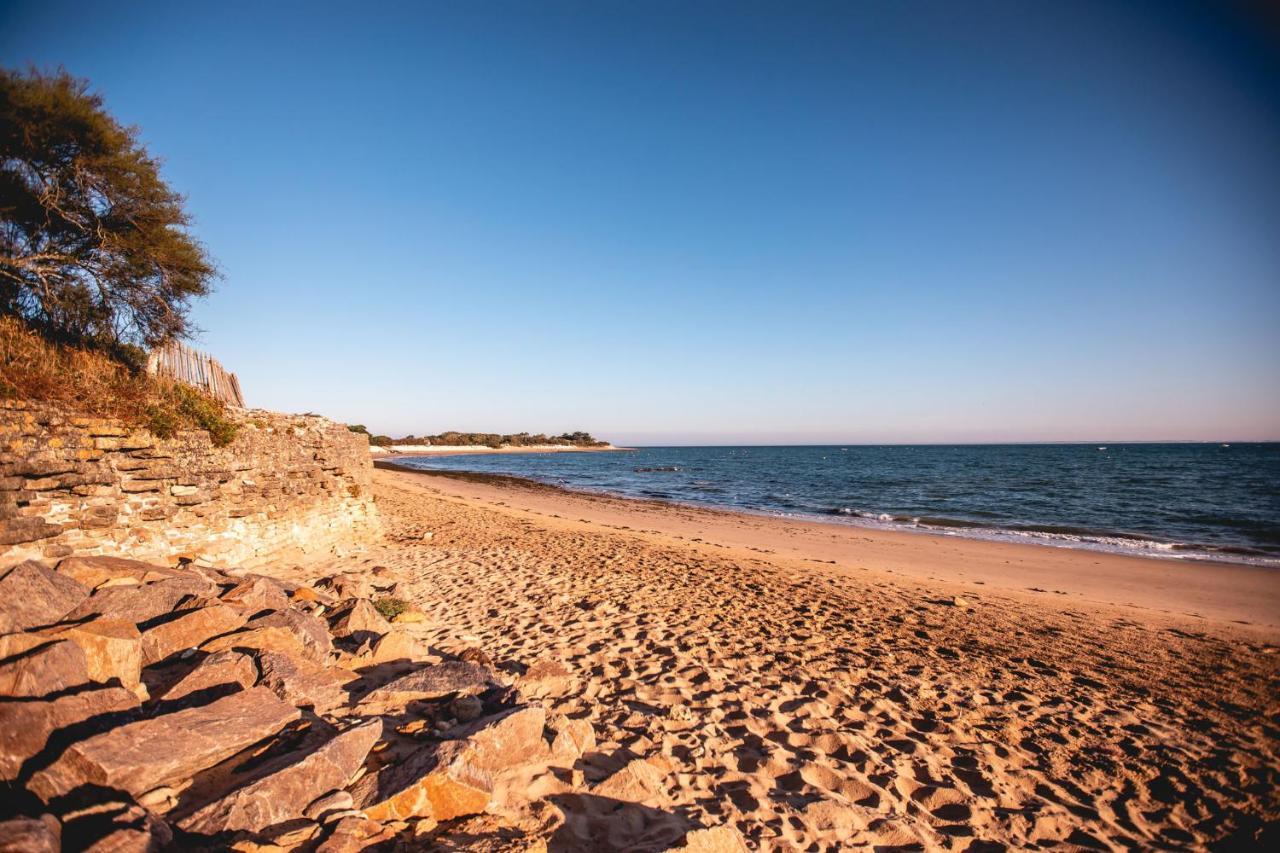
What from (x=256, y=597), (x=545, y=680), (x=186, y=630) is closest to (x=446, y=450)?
(x=256, y=597)

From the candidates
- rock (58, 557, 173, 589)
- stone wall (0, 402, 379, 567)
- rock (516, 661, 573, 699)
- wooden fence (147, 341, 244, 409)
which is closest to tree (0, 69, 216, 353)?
wooden fence (147, 341, 244, 409)

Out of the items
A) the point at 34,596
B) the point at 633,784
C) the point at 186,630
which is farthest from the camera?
the point at 186,630

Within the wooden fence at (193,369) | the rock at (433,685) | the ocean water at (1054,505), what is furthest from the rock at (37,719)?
the ocean water at (1054,505)

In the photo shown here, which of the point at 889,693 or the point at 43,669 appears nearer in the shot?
the point at 43,669

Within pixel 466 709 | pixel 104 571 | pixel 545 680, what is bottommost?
pixel 545 680

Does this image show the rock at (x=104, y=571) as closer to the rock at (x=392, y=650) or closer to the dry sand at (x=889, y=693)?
Answer: the rock at (x=392, y=650)

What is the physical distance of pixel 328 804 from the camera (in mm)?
3053

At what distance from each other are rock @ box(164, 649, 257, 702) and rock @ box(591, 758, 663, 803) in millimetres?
2988

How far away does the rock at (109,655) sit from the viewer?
11.9 ft

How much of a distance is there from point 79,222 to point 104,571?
26.3 ft

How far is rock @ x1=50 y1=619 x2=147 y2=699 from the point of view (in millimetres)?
3637

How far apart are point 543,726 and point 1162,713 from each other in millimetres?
6823

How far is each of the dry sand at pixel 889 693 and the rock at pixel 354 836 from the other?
111 cm

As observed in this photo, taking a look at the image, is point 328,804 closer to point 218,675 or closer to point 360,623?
point 218,675
